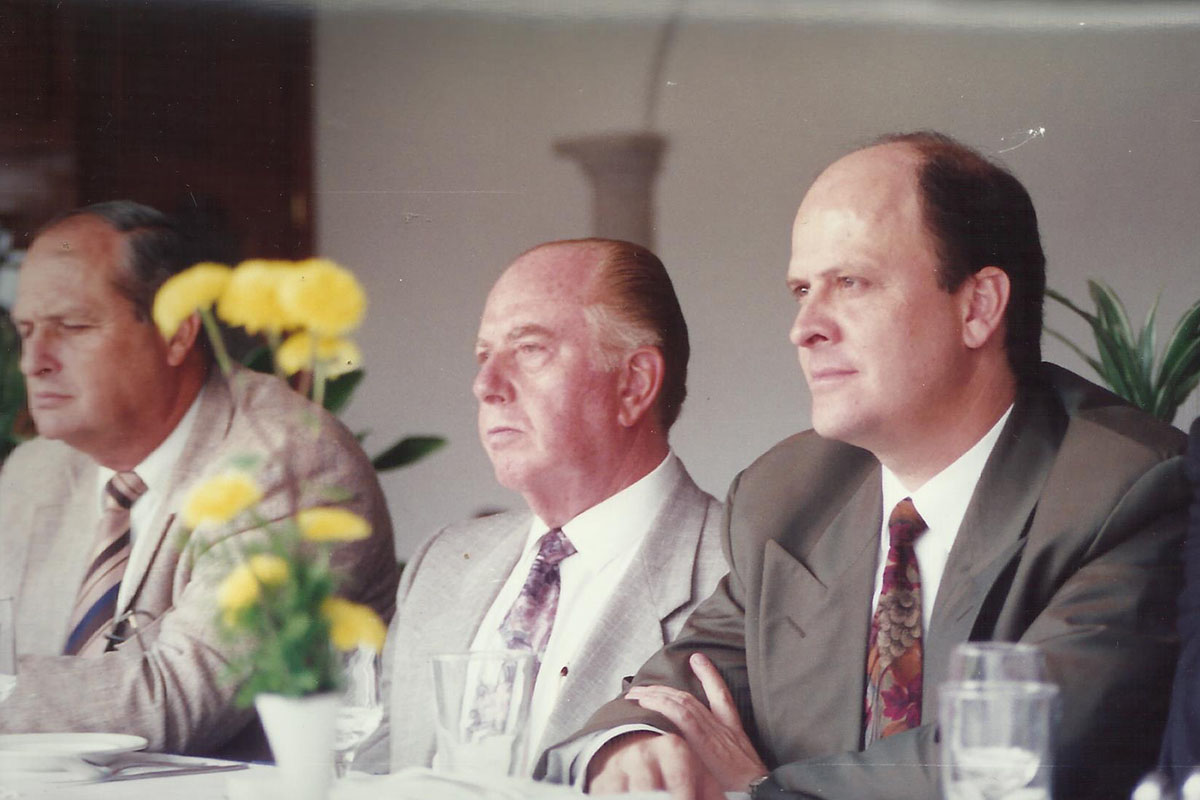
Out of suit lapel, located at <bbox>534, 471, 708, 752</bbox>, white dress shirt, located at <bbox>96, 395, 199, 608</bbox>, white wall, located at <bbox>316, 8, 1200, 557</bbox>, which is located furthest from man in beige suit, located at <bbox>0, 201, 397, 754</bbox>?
suit lapel, located at <bbox>534, 471, 708, 752</bbox>

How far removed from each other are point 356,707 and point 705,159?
45.6 inches

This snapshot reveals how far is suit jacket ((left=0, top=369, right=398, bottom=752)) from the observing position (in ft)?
8.79

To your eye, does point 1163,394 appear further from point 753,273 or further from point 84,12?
point 84,12

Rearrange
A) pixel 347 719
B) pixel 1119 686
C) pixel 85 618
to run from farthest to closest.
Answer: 1. pixel 85 618
2. pixel 347 719
3. pixel 1119 686

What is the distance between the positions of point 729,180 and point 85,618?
1.60 meters

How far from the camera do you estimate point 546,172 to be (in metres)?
2.61

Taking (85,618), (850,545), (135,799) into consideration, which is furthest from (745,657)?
(85,618)

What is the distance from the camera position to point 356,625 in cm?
258

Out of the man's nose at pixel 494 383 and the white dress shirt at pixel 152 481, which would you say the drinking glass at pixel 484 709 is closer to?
the man's nose at pixel 494 383

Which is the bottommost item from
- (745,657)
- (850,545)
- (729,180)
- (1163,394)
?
(745,657)

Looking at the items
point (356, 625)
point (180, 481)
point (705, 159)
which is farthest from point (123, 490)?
point (705, 159)

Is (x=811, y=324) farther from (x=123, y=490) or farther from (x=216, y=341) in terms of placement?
(x=123, y=490)

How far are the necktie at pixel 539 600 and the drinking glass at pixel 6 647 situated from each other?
0.88m

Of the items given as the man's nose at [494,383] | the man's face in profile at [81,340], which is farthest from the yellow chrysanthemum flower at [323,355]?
the man's face in profile at [81,340]
